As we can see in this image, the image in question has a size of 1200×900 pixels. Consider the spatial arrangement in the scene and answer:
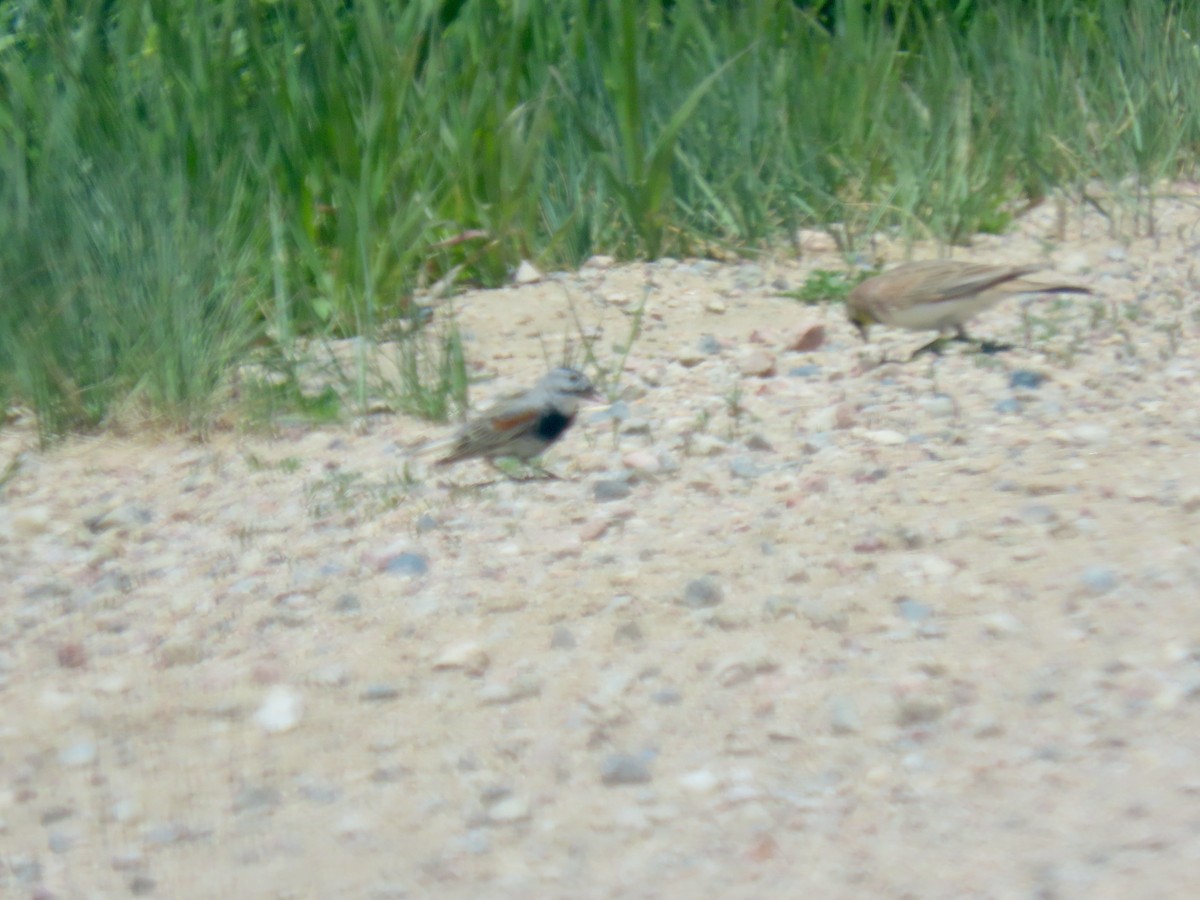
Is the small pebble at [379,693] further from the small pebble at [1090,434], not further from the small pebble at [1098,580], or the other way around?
the small pebble at [1090,434]

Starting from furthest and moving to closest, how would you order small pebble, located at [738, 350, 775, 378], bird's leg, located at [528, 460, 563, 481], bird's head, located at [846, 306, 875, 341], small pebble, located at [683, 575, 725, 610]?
1. bird's head, located at [846, 306, 875, 341]
2. small pebble, located at [738, 350, 775, 378]
3. bird's leg, located at [528, 460, 563, 481]
4. small pebble, located at [683, 575, 725, 610]

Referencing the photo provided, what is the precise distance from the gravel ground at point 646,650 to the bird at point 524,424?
12cm

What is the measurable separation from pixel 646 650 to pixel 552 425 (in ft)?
4.99

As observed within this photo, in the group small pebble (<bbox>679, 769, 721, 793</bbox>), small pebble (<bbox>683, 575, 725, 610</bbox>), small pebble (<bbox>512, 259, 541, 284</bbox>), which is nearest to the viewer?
small pebble (<bbox>679, 769, 721, 793</bbox>)

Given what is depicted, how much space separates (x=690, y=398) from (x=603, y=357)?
0.60m

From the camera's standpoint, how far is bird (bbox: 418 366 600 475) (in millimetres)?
5066

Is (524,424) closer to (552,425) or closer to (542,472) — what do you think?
(552,425)

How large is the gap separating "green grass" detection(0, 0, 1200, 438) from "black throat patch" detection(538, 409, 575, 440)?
0.70 metres

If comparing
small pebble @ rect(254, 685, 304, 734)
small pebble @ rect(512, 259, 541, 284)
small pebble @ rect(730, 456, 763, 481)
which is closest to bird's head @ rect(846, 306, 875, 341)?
small pebble @ rect(730, 456, 763, 481)

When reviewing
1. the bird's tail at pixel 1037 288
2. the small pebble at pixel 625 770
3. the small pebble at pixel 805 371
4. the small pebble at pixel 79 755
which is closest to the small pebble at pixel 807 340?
the small pebble at pixel 805 371

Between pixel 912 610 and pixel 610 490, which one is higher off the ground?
pixel 912 610

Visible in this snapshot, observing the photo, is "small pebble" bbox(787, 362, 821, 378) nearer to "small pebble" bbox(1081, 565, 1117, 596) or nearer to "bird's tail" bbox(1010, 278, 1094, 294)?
"bird's tail" bbox(1010, 278, 1094, 294)

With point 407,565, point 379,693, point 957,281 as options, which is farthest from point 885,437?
point 379,693

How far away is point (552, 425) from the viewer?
5.15 metres
